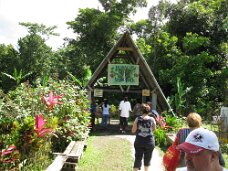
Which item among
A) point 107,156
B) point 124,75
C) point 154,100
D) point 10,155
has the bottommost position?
point 107,156

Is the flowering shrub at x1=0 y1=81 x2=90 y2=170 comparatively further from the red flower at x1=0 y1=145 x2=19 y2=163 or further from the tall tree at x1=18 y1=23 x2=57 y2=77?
the tall tree at x1=18 y1=23 x2=57 y2=77

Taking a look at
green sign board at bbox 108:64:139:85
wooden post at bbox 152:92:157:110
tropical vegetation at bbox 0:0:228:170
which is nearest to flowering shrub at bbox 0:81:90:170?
green sign board at bbox 108:64:139:85

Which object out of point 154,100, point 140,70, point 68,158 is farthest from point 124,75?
point 68,158

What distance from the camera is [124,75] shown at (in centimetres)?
1756

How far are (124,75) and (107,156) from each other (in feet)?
24.7

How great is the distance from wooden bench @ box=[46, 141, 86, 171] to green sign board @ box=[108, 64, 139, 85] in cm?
798

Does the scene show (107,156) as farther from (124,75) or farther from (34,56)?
(34,56)

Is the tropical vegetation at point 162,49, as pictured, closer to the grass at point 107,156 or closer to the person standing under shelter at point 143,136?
the grass at point 107,156

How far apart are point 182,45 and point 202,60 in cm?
332

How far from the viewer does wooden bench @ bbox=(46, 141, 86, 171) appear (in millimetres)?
6461

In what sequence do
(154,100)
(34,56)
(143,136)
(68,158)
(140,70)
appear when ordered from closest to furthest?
(143,136), (68,158), (154,100), (140,70), (34,56)

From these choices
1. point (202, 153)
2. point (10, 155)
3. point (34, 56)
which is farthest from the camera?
point (34, 56)

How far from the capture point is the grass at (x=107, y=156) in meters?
9.02

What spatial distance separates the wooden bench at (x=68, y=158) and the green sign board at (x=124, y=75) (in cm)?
798
